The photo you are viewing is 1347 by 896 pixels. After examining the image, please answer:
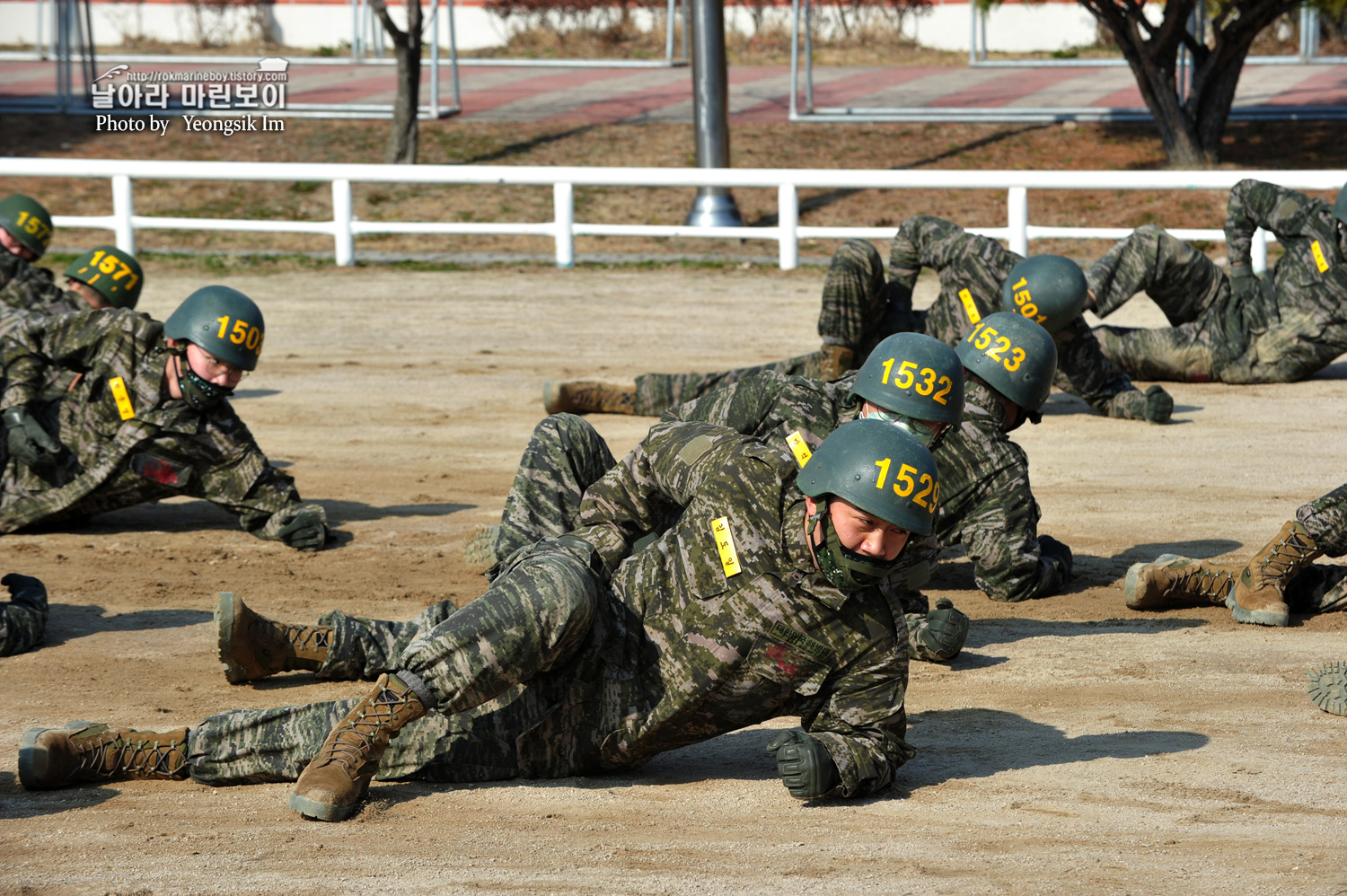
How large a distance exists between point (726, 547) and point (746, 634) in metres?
0.29

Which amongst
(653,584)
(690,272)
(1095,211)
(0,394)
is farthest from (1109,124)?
(653,584)

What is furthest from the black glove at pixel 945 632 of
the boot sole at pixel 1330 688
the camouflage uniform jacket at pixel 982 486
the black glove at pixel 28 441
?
the black glove at pixel 28 441

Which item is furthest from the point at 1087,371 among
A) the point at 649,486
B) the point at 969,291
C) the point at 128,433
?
the point at 649,486

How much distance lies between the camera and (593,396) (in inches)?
460

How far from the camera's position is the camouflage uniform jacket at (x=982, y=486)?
7.32m

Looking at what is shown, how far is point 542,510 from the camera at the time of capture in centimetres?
664

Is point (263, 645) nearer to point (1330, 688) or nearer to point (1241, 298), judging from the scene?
point (1330, 688)

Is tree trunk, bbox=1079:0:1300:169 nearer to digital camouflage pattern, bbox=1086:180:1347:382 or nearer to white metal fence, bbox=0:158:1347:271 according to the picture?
white metal fence, bbox=0:158:1347:271

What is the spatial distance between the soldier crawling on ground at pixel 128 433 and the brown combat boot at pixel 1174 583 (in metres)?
4.40

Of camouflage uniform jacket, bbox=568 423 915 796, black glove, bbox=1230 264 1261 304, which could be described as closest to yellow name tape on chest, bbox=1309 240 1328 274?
black glove, bbox=1230 264 1261 304

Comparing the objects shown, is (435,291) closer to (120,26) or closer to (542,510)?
(542,510)

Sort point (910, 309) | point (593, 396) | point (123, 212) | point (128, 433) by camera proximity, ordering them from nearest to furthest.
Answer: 1. point (128, 433)
2. point (910, 309)
3. point (593, 396)
4. point (123, 212)

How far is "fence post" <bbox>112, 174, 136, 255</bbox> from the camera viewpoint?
18.4 meters

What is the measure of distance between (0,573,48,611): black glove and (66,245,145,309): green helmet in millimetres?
3935
